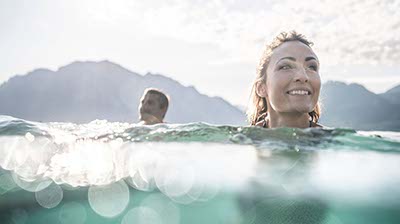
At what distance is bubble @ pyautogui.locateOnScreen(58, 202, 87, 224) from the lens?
4785 millimetres

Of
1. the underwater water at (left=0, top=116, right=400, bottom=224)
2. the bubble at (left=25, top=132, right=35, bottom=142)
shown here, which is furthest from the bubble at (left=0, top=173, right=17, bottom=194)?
the bubble at (left=25, top=132, right=35, bottom=142)

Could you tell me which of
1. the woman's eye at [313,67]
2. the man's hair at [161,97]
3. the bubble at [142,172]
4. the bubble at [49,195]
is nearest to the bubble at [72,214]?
the bubble at [49,195]

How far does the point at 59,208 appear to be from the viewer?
4684 millimetres

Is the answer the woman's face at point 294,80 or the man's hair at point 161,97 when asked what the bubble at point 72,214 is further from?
the man's hair at point 161,97

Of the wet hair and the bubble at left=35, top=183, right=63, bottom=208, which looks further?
the wet hair

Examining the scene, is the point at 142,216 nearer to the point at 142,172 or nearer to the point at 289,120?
the point at 142,172

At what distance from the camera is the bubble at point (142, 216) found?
4.87m

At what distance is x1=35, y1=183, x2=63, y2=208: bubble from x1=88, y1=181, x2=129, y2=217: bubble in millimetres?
371

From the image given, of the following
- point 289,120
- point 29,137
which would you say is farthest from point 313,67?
point 29,137

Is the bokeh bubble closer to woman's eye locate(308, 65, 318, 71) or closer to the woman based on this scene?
the woman

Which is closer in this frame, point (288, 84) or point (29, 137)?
point (288, 84)

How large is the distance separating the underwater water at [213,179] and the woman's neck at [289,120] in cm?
16

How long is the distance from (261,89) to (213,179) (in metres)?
1.59

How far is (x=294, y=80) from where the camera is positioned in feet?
16.1
